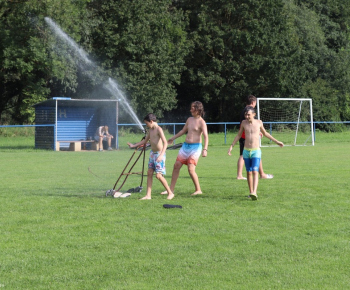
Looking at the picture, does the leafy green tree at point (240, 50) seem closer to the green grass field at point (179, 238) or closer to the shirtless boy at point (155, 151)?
the green grass field at point (179, 238)

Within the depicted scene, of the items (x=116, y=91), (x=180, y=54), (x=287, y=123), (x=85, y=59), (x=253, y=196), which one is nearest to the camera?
(x=253, y=196)

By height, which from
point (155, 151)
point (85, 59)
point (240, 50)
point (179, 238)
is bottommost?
point (179, 238)

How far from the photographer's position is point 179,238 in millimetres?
6566

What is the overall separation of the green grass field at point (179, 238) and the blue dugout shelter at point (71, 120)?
1588cm

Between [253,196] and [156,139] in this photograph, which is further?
[156,139]

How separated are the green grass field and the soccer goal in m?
19.7

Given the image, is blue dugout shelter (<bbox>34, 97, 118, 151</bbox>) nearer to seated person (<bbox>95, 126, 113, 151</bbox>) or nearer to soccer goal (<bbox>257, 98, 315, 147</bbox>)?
seated person (<bbox>95, 126, 113, 151</bbox>)

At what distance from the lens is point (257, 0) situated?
44344 mm

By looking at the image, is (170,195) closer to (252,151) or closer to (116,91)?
(252,151)

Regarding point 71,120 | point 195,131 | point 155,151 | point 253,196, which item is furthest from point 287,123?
point 253,196

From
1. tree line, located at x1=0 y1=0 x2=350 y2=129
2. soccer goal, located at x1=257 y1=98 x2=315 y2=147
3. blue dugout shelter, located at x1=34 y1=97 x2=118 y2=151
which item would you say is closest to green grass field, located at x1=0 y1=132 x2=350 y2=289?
blue dugout shelter, located at x1=34 y1=97 x2=118 y2=151

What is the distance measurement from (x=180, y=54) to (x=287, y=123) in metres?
11.7

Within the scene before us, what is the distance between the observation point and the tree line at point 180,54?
112 feet

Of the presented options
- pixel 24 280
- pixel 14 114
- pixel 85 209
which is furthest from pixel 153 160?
pixel 14 114
